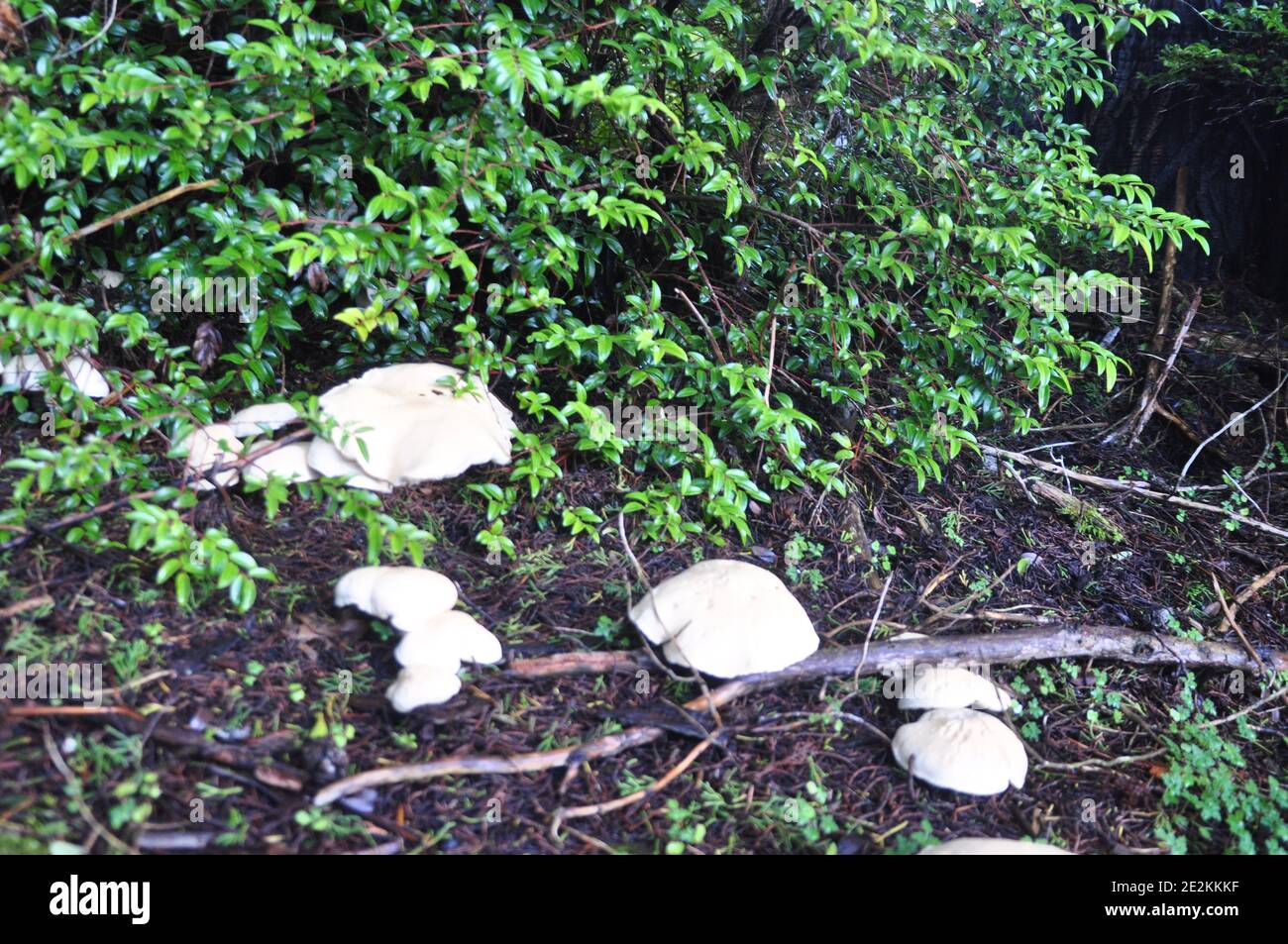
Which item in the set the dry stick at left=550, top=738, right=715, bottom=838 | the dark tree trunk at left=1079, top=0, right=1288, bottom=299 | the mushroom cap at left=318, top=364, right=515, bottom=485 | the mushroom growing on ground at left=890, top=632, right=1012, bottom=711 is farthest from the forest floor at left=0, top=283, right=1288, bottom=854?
the dark tree trunk at left=1079, top=0, right=1288, bottom=299

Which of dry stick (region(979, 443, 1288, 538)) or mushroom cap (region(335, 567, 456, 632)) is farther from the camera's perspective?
dry stick (region(979, 443, 1288, 538))

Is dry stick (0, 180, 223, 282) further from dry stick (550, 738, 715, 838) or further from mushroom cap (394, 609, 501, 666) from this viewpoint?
dry stick (550, 738, 715, 838)

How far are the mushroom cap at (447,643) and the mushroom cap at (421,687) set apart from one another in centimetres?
4

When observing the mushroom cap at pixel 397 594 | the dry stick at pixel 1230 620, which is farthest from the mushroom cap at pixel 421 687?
the dry stick at pixel 1230 620

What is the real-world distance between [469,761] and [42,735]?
1.27 m

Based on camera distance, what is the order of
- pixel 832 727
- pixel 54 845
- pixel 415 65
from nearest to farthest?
pixel 54 845 → pixel 832 727 → pixel 415 65

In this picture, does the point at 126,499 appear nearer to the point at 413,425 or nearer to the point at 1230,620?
the point at 413,425

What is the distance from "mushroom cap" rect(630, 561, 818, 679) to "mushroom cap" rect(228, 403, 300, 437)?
1667mm

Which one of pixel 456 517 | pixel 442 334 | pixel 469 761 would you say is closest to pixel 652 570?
pixel 456 517

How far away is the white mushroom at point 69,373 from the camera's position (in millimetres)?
3725

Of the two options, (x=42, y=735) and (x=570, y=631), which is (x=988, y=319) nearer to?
(x=570, y=631)

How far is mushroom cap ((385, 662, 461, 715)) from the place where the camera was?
9.99 feet

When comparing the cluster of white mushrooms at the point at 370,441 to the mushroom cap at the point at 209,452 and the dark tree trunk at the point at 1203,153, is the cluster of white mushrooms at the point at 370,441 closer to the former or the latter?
the mushroom cap at the point at 209,452
